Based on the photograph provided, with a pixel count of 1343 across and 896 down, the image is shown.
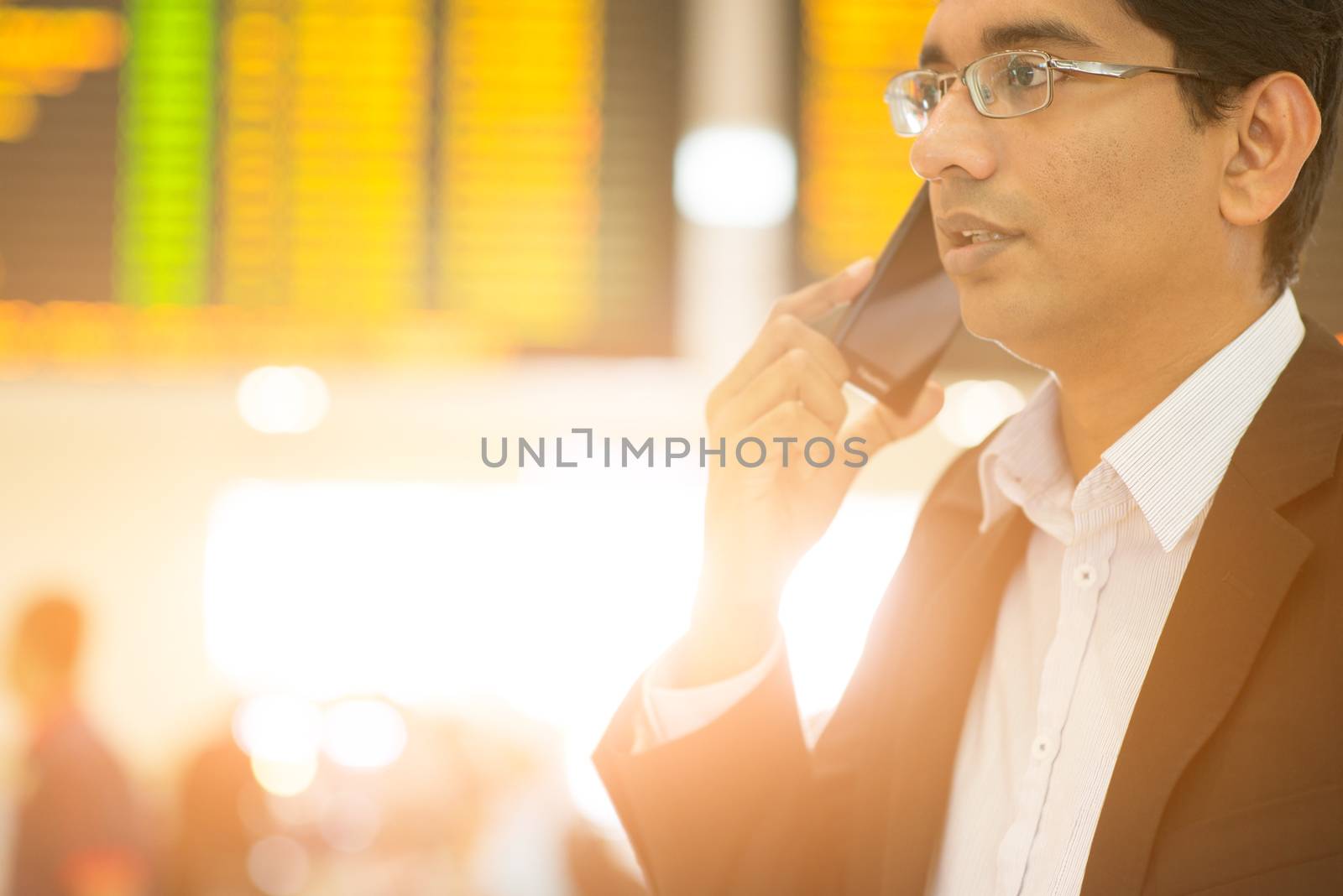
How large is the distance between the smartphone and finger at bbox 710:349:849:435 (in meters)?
0.07

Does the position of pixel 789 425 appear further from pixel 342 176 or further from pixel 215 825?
pixel 215 825

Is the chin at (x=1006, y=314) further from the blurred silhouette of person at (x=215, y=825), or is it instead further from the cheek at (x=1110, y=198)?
the blurred silhouette of person at (x=215, y=825)

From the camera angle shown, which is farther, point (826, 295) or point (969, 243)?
point (826, 295)

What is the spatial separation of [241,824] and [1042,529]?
2.13 m

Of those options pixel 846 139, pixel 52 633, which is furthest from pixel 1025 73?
pixel 52 633

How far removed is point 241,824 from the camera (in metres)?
2.60

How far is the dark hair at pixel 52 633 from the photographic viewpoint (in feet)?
8.25

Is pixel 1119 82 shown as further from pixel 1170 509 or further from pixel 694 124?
pixel 694 124

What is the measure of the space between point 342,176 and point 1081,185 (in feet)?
7.06

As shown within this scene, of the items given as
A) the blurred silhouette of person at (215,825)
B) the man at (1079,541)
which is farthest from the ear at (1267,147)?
the blurred silhouette of person at (215,825)

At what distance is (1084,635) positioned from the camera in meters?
0.93

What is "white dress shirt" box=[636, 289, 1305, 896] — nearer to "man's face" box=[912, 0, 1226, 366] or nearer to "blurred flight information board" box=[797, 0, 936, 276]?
"man's face" box=[912, 0, 1226, 366]

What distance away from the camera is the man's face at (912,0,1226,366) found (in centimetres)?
90

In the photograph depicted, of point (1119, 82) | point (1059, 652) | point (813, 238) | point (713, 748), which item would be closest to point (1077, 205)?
point (1119, 82)
